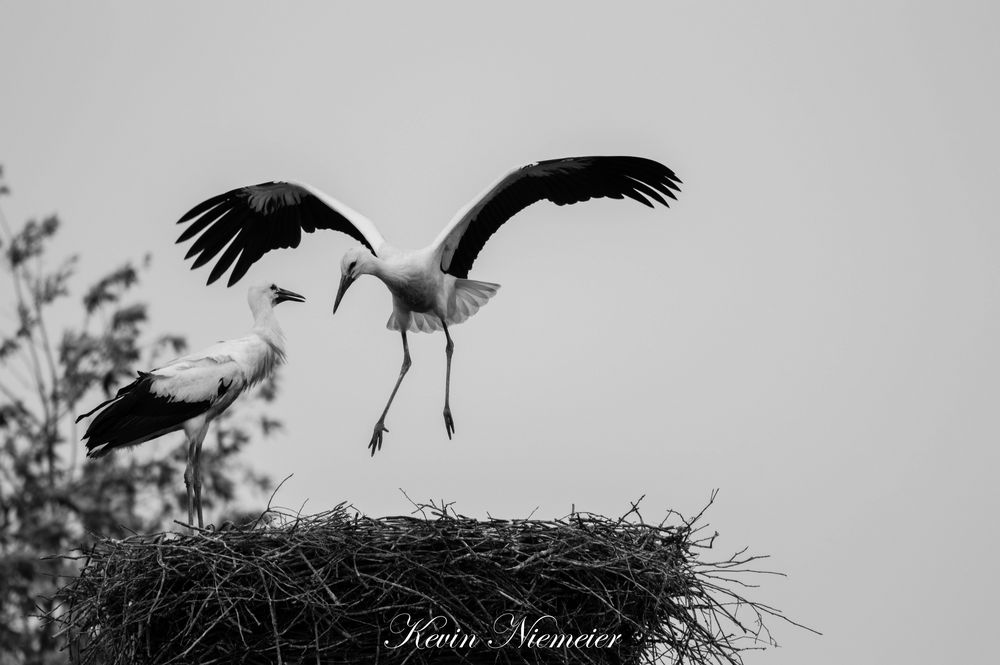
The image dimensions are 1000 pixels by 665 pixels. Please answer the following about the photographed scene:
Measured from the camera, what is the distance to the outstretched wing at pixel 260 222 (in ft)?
30.5

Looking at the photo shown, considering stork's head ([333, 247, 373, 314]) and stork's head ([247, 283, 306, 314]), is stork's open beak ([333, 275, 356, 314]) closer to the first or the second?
stork's head ([333, 247, 373, 314])

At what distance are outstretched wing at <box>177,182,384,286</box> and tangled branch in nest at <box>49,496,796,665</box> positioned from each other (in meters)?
3.06

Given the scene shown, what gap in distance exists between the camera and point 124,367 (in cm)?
1967

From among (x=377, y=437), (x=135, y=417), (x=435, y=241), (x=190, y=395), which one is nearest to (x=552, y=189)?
(x=435, y=241)

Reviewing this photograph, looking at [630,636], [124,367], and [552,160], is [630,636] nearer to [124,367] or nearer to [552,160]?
[552,160]

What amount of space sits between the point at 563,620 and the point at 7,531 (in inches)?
577

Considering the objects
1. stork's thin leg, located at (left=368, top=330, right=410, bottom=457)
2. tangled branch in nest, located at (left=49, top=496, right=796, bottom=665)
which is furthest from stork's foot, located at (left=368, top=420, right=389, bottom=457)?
tangled branch in nest, located at (left=49, top=496, right=796, bottom=665)

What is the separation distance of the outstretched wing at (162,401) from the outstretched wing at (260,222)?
73 cm

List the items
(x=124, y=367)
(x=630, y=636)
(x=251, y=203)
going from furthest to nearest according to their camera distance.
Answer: (x=124, y=367) → (x=251, y=203) → (x=630, y=636)

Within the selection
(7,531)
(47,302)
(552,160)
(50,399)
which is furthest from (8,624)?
(552,160)

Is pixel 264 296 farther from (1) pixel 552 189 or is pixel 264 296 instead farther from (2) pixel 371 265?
(1) pixel 552 189

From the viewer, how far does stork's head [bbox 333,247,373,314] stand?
8570 mm

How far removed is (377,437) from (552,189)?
6.47 feet

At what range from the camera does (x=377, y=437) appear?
9047 mm
